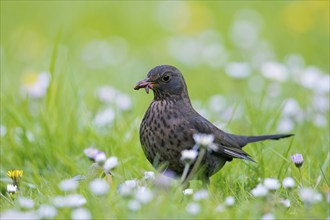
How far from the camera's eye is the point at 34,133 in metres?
6.36

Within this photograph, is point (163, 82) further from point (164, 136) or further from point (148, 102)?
point (148, 102)

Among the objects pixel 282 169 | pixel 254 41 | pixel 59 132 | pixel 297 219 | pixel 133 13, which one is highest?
pixel 133 13

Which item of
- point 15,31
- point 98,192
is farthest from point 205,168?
point 15,31

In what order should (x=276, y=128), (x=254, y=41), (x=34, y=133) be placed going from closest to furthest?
(x=34, y=133), (x=276, y=128), (x=254, y=41)

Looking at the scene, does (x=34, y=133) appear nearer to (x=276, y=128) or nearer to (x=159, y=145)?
(x=159, y=145)

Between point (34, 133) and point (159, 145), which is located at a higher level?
point (34, 133)

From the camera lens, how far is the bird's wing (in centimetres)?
530

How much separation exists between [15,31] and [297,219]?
8.05m

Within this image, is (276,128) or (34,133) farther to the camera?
(276,128)

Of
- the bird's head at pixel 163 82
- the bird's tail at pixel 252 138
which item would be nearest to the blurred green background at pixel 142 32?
the bird's tail at pixel 252 138

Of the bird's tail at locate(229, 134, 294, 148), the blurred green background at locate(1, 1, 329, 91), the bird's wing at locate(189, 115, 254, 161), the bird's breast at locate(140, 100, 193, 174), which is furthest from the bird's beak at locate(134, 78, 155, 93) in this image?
the blurred green background at locate(1, 1, 329, 91)

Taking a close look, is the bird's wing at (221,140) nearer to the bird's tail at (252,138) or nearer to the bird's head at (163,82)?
the bird's tail at (252,138)

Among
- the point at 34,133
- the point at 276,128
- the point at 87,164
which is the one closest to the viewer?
the point at 87,164

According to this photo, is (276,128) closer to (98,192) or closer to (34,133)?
(34,133)
